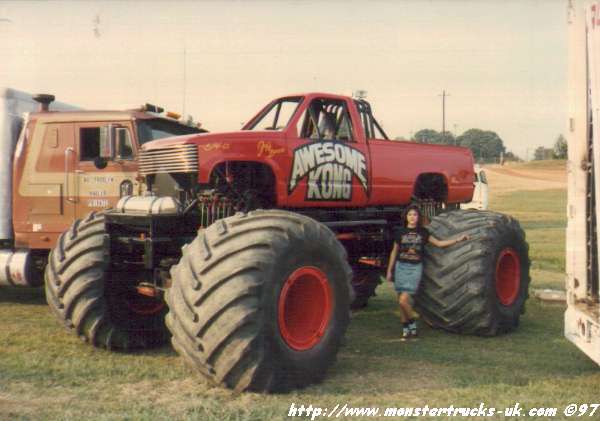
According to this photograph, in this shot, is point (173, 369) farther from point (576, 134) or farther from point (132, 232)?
point (576, 134)

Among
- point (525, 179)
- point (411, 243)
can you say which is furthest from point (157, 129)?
point (525, 179)

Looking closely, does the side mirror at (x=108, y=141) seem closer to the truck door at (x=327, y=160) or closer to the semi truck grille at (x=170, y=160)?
the semi truck grille at (x=170, y=160)

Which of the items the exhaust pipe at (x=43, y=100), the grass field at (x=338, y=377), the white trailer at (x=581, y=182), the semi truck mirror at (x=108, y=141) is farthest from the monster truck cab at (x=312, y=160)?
the exhaust pipe at (x=43, y=100)

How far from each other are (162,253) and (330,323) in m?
1.80

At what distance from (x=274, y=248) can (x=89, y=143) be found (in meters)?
6.00

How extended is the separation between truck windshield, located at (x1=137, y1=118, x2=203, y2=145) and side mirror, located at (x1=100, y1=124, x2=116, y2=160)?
58cm

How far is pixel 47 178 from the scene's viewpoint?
10.0 m

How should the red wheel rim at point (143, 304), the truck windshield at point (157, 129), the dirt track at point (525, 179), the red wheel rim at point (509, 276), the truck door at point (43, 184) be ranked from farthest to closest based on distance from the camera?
the dirt track at point (525, 179), the truck door at point (43, 184), the truck windshield at point (157, 129), the red wheel rim at point (509, 276), the red wheel rim at point (143, 304)

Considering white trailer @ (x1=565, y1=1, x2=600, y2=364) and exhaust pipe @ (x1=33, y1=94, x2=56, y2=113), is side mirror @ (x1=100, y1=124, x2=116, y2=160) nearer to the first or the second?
exhaust pipe @ (x1=33, y1=94, x2=56, y2=113)

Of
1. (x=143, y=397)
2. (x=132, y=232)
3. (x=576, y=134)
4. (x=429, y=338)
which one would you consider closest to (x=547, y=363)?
(x=429, y=338)

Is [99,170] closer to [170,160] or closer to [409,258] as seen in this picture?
[170,160]

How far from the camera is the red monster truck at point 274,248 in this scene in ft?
16.0

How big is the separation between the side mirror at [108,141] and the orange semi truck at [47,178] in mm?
510

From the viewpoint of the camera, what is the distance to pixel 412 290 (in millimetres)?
7289
